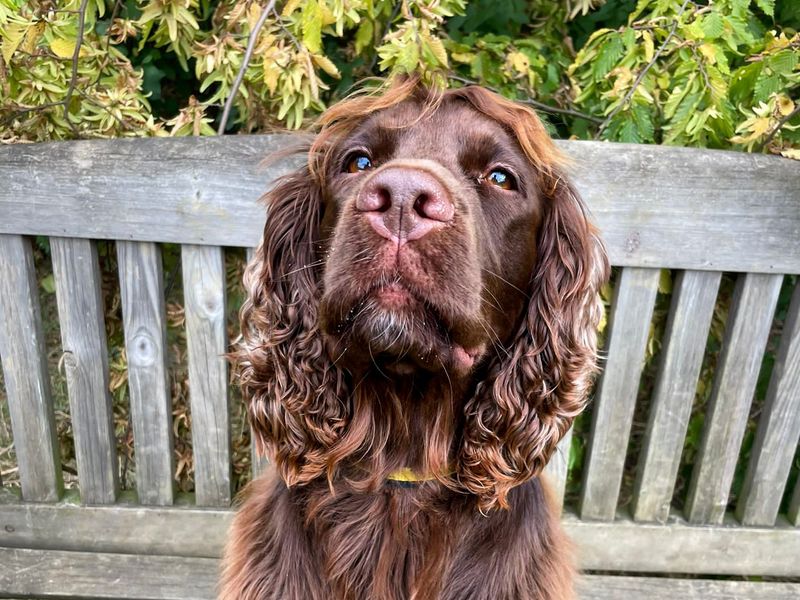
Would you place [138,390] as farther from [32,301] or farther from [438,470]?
[438,470]

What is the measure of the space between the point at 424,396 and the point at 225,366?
0.76 meters

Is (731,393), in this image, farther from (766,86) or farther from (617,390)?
(766,86)

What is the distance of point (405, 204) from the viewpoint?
1.17 m

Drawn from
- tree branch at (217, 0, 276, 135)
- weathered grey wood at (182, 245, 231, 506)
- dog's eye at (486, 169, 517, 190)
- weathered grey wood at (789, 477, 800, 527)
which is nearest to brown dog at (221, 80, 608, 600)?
dog's eye at (486, 169, 517, 190)

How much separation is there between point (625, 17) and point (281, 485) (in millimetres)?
1893

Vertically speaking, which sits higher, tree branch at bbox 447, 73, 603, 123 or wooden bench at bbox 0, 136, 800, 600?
tree branch at bbox 447, 73, 603, 123

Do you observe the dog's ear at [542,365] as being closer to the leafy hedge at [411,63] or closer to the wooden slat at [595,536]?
the leafy hedge at [411,63]

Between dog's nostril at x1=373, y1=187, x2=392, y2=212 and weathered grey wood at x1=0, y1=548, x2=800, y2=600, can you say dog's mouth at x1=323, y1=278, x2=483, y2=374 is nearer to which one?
dog's nostril at x1=373, y1=187, x2=392, y2=212

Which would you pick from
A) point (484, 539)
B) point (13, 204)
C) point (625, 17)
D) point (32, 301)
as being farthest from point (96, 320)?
point (625, 17)

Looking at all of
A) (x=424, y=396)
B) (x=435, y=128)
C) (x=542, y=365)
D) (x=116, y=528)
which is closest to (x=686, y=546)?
(x=542, y=365)

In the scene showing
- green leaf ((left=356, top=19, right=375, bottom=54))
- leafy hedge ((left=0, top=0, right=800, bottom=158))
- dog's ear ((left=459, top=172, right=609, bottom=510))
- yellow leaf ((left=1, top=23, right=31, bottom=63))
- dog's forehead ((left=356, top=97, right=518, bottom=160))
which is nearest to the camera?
dog's forehead ((left=356, top=97, right=518, bottom=160))

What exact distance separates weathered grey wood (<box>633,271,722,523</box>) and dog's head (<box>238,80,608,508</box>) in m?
0.38

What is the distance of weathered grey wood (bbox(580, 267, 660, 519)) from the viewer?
6.39ft

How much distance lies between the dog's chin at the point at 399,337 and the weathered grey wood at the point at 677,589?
1.18m
